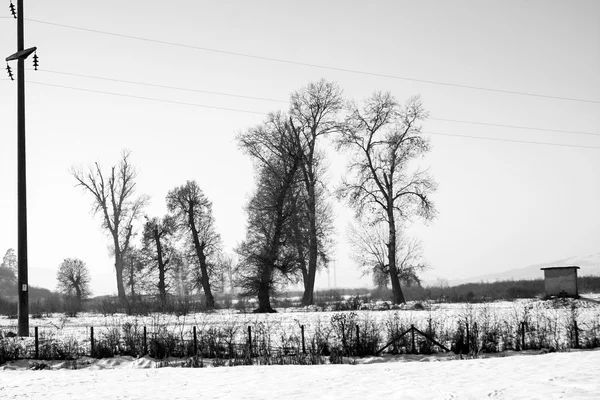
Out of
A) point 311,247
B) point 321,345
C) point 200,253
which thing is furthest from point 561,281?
point 200,253

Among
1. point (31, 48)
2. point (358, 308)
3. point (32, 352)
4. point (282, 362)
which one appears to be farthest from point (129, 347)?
Result: point (358, 308)

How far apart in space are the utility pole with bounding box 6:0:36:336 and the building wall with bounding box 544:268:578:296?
1229 inches

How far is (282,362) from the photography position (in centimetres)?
1823

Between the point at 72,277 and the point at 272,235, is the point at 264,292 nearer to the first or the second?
the point at 272,235

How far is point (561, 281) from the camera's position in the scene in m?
39.8

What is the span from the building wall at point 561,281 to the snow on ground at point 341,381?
2357 cm

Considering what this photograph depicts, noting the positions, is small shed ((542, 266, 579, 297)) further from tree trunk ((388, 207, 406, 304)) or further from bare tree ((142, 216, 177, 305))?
bare tree ((142, 216, 177, 305))

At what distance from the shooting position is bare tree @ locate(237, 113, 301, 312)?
129ft

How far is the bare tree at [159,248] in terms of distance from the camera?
54531mm

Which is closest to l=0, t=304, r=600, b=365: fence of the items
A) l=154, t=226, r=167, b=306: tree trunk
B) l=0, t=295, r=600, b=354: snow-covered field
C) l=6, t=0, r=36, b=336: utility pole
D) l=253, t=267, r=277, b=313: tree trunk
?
l=0, t=295, r=600, b=354: snow-covered field

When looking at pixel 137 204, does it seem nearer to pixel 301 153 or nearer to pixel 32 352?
pixel 301 153

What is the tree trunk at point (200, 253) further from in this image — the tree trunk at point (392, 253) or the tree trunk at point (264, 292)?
the tree trunk at point (392, 253)

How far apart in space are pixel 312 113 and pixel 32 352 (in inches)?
1185

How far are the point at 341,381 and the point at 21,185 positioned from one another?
17568 mm
